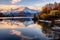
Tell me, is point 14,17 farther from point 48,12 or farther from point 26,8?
point 48,12

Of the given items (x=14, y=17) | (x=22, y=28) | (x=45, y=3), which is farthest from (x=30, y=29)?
(x=45, y=3)

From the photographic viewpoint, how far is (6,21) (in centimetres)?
146

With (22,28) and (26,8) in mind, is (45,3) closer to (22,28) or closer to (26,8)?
(26,8)

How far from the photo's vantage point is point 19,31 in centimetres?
146

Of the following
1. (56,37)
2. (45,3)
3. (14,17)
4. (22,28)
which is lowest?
(56,37)

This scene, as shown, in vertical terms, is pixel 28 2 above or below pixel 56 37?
above

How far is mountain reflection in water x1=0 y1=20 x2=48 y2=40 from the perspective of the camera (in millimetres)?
1448

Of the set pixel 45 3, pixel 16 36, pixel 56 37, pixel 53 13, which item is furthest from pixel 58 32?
pixel 16 36

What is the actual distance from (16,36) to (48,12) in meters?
0.40

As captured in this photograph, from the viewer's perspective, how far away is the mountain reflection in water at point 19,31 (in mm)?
Answer: 1448

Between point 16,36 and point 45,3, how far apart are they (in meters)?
0.44

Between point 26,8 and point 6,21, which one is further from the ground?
point 26,8

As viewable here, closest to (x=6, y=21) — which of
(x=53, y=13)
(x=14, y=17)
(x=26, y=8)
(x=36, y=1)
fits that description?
(x=14, y=17)

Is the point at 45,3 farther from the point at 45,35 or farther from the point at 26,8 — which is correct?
the point at 45,35
